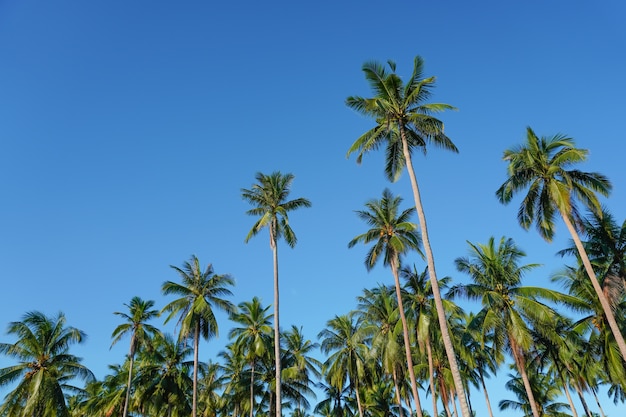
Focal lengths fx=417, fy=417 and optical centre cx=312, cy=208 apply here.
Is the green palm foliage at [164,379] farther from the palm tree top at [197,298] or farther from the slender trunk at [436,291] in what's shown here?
the slender trunk at [436,291]

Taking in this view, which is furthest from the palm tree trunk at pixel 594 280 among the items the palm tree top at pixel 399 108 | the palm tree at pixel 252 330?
the palm tree at pixel 252 330

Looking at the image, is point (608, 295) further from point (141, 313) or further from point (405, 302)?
point (141, 313)

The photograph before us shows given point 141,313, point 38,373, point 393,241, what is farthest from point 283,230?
point 38,373

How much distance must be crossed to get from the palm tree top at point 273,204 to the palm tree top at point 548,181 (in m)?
14.7

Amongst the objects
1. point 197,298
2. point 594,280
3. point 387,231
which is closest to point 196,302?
point 197,298

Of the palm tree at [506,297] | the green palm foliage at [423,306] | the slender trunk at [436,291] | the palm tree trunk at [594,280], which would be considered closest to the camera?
the slender trunk at [436,291]

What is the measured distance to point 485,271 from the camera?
30.2 meters

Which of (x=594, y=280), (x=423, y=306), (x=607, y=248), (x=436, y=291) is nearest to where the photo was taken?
(x=436, y=291)

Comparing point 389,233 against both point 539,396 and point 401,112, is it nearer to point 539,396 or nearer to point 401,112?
point 401,112

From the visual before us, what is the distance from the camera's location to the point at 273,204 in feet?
102

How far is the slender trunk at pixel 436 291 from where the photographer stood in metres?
16.2

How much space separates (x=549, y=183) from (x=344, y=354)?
91.1ft

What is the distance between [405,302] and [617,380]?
50.0 feet

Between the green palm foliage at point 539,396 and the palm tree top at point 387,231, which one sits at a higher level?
the palm tree top at point 387,231
